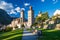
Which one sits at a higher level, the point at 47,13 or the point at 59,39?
the point at 47,13

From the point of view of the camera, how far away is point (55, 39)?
51.0 feet

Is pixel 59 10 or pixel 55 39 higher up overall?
pixel 59 10

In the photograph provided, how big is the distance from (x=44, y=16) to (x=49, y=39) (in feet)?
215

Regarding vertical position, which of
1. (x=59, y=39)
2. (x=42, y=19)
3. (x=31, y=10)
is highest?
(x=31, y=10)

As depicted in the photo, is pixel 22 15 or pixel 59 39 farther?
pixel 22 15

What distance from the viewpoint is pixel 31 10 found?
490 feet

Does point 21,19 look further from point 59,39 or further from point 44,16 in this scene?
point 59,39

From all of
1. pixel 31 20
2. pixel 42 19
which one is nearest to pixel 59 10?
pixel 42 19

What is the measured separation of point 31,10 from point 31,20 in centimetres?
1066

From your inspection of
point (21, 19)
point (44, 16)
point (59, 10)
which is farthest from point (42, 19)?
point (21, 19)

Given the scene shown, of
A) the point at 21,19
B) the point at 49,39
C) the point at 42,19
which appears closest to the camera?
the point at 49,39

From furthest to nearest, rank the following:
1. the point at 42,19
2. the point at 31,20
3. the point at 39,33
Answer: the point at 31,20 → the point at 42,19 → the point at 39,33

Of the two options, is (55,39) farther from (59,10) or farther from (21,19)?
(21,19)

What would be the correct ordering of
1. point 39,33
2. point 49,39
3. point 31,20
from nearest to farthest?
point 49,39, point 39,33, point 31,20
